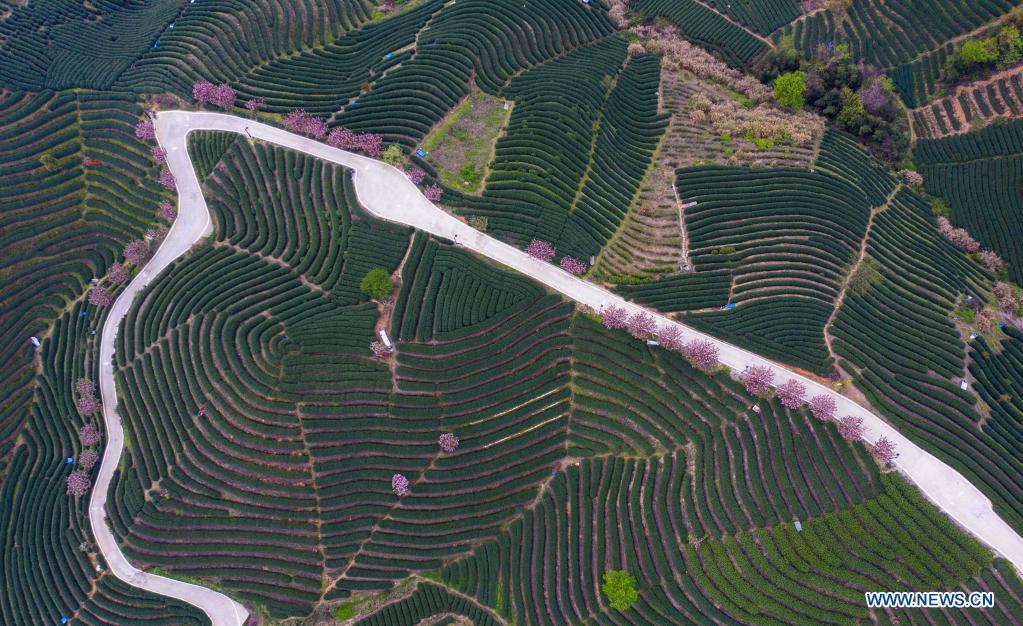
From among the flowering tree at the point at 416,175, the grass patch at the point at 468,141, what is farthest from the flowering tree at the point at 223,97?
the flowering tree at the point at 416,175

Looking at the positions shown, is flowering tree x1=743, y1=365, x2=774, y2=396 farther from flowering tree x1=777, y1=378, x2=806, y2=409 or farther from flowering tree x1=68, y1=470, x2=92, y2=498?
flowering tree x1=68, y1=470, x2=92, y2=498

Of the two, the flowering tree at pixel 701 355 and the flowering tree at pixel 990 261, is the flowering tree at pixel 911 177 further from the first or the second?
the flowering tree at pixel 701 355

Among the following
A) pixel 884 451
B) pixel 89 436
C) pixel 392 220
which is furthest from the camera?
pixel 392 220

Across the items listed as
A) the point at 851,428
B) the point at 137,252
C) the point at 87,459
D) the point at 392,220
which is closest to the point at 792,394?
the point at 851,428

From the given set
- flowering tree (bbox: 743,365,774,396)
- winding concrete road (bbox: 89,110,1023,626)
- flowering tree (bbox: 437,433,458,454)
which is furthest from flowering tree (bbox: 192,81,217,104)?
flowering tree (bbox: 743,365,774,396)

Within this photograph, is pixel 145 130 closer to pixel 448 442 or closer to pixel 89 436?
pixel 89 436

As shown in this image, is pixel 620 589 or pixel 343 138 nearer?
pixel 620 589

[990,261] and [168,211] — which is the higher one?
[168,211]
